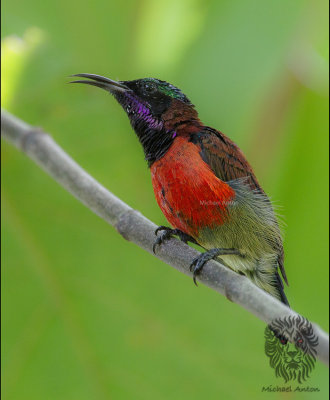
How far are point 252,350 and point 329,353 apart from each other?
0.97 metres

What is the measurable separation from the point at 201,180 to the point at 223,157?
0.11 metres

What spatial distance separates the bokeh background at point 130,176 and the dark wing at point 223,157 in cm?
5

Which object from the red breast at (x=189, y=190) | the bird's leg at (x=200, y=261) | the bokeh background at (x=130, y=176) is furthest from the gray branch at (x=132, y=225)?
the bokeh background at (x=130, y=176)

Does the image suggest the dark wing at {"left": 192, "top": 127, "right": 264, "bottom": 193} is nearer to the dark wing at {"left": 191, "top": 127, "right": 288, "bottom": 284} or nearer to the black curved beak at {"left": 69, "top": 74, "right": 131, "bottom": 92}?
the dark wing at {"left": 191, "top": 127, "right": 288, "bottom": 284}

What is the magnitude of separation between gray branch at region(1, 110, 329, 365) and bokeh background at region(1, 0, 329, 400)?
1.02 ft

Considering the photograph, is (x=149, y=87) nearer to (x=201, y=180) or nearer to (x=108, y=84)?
(x=108, y=84)

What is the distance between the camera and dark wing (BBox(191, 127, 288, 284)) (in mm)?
1593

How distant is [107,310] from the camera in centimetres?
184

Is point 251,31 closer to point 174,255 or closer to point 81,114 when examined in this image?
point 81,114

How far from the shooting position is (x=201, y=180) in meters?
1.53

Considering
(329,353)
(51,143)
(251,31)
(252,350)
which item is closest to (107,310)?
(252,350)

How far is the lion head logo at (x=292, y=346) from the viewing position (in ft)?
2.94

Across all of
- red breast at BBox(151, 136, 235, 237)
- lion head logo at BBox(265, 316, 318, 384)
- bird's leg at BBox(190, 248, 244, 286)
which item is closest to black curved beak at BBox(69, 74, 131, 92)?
red breast at BBox(151, 136, 235, 237)

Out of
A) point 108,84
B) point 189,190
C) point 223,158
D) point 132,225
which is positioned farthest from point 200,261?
point 108,84
